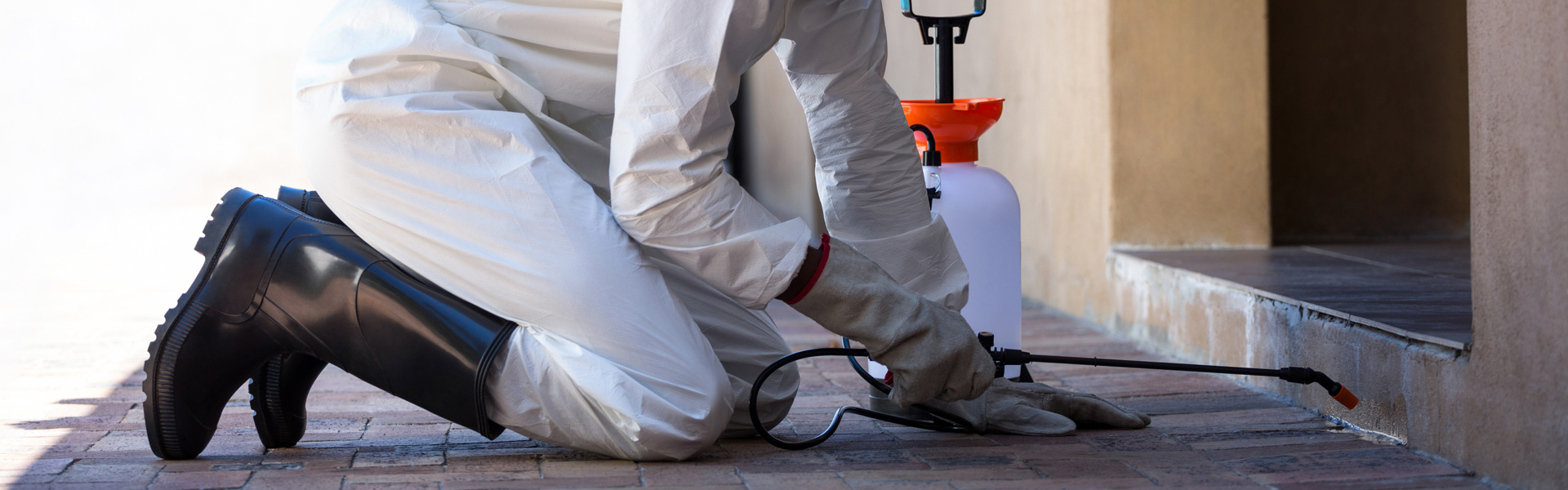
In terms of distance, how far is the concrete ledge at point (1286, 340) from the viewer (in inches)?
63.4

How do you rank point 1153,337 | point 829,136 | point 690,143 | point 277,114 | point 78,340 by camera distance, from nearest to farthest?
point 690,143, point 829,136, point 1153,337, point 78,340, point 277,114

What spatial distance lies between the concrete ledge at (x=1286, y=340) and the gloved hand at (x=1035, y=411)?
29cm

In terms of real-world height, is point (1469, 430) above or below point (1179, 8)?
below

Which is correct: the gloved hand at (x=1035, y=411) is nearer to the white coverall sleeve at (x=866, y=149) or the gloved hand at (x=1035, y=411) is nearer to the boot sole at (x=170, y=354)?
the white coverall sleeve at (x=866, y=149)

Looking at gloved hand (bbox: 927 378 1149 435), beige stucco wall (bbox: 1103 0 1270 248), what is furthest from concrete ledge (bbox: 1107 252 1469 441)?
gloved hand (bbox: 927 378 1149 435)

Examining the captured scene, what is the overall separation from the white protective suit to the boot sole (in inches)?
5.8

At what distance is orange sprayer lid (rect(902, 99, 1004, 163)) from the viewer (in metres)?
2.06

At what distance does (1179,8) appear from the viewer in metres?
2.97

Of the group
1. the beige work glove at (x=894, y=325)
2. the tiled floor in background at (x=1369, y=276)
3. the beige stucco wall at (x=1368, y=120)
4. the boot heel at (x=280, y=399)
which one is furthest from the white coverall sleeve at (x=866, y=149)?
the beige stucco wall at (x=1368, y=120)

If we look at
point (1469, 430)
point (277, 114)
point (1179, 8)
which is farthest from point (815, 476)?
point (277, 114)

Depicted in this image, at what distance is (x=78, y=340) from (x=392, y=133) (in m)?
1.85

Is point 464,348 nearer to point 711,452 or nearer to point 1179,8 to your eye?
point 711,452

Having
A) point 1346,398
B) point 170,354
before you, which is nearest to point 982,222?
point 1346,398

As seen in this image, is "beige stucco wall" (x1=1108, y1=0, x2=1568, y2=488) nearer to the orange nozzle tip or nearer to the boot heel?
the orange nozzle tip
